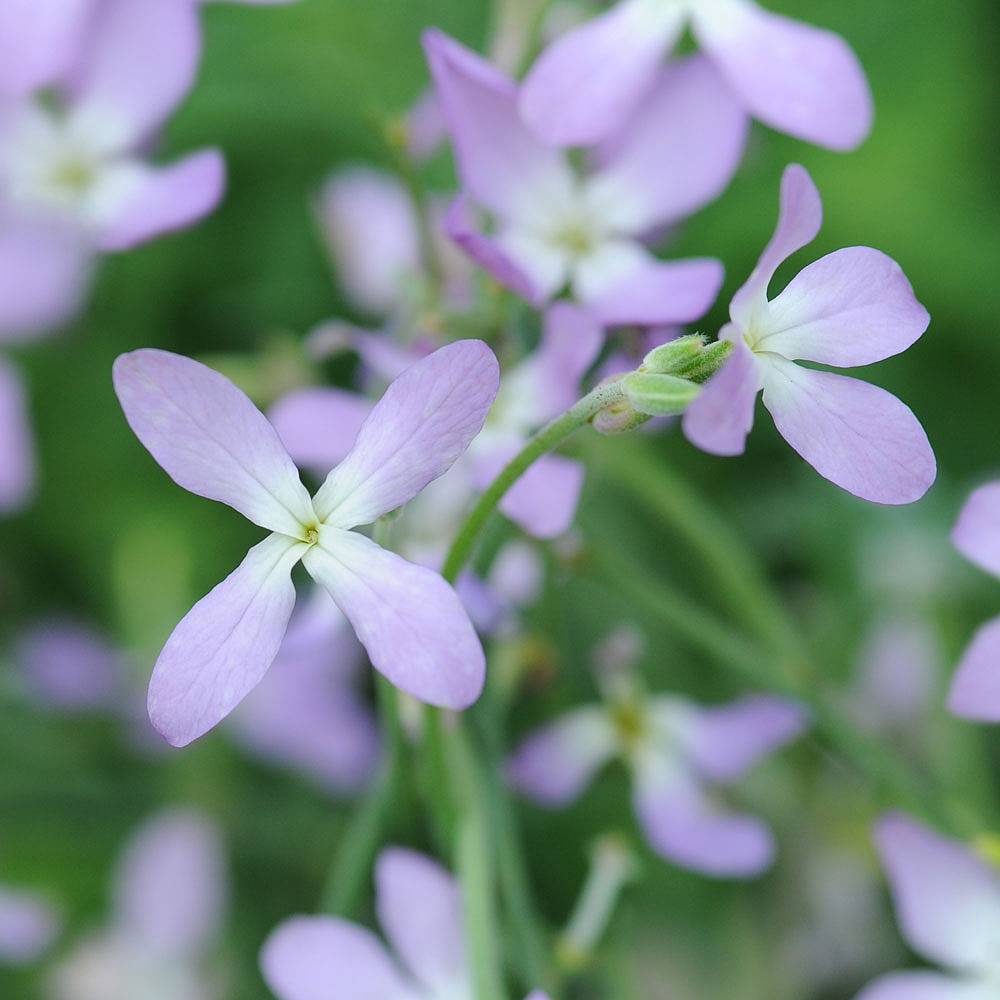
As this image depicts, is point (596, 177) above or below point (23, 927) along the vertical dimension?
above

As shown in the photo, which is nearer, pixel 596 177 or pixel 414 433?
pixel 414 433

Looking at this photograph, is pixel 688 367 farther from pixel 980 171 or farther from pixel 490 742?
pixel 980 171

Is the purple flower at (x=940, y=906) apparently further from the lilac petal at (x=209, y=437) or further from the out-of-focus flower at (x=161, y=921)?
the out-of-focus flower at (x=161, y=921)

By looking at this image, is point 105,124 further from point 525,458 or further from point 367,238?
point 525,458

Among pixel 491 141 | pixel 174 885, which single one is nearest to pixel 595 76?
pixel 491 141

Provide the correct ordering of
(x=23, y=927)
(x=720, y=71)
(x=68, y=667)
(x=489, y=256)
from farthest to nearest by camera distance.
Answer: (x=68, y=667), (x=23, y=927), (x=720, y=71), (x=489, y=256)

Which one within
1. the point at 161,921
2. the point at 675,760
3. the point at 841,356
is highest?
the point at 841,356
